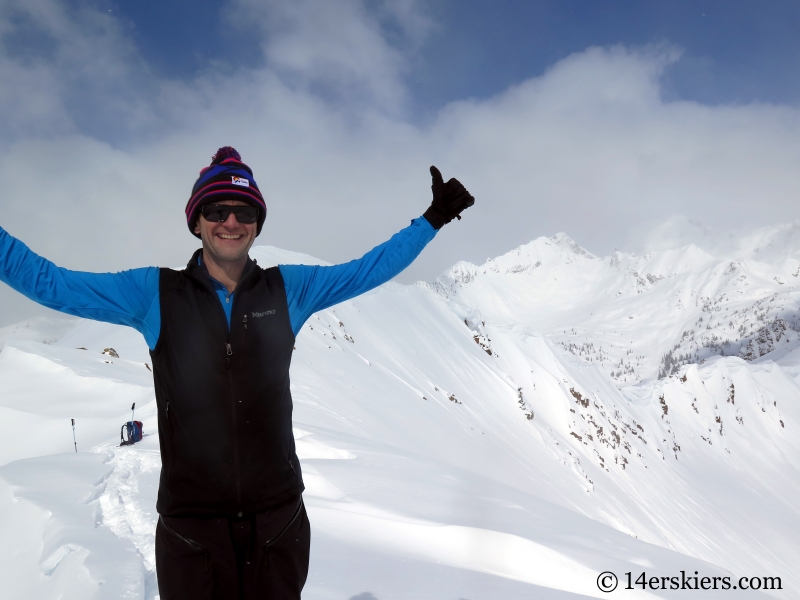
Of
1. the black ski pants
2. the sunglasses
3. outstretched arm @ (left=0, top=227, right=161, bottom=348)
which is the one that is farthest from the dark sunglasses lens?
the black ski pants

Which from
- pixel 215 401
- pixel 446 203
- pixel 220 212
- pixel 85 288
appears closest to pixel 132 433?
pixel 85 288

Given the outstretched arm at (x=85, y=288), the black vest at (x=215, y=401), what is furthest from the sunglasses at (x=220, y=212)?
the outstretched arm at (x=85, y=288)

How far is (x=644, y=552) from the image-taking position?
21.3 feet

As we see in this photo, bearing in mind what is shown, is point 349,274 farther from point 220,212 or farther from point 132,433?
point 132,433

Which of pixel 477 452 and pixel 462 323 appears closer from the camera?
pixel 477 452

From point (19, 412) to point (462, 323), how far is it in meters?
44.6

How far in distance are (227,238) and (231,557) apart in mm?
1612

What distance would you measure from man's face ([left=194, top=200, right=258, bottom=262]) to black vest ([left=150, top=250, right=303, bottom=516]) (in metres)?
0.14

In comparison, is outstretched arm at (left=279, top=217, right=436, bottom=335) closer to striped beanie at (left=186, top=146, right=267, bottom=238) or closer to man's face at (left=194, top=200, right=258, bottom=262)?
man's face at (left=194, top=200, right=258, bottom=262)

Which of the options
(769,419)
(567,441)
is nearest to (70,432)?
(567,441)

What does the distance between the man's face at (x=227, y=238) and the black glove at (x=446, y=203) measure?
1218 mm

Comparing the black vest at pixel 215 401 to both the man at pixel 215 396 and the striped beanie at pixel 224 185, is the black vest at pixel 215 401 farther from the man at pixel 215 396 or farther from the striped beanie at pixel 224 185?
the striped beanie at pixel 224 185

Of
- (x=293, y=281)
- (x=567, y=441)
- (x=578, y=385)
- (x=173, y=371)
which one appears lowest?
(x=173, y=371)

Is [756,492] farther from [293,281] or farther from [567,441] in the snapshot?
[293,281]
